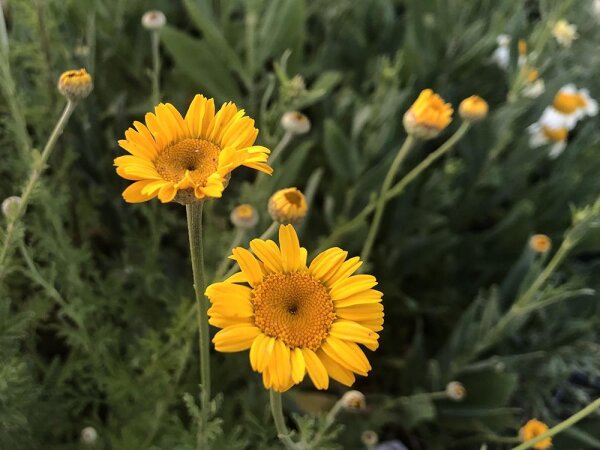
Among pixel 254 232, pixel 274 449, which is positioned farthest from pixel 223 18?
pixel 274 449

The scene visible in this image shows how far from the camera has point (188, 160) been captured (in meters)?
0.47

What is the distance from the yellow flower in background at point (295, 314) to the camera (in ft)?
1.41

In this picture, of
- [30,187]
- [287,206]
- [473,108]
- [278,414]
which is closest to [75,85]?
[30,187]

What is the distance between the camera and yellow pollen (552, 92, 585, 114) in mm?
1229

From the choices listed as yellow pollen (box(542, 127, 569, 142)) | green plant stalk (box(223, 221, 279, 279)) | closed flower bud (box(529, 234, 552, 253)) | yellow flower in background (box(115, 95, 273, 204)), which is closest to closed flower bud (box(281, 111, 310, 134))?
green plant stalk (box(223, 221, 279, 279))

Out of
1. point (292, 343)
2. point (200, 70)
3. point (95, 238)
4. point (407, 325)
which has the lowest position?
point (292, 343)

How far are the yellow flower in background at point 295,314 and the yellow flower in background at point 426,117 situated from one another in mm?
261

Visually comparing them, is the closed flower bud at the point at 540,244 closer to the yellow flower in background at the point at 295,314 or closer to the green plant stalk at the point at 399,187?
the green plant stalk at the point at 399,187

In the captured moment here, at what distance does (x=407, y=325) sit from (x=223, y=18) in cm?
62

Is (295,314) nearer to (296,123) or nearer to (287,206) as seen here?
(287,206)

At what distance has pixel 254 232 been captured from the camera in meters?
0.85

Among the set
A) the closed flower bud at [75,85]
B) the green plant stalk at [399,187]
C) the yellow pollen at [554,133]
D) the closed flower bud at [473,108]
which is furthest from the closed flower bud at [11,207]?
the yellow pollen at [554,133]

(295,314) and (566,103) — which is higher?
(566,103)

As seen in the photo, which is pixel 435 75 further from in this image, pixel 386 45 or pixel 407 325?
pixel 407 325
